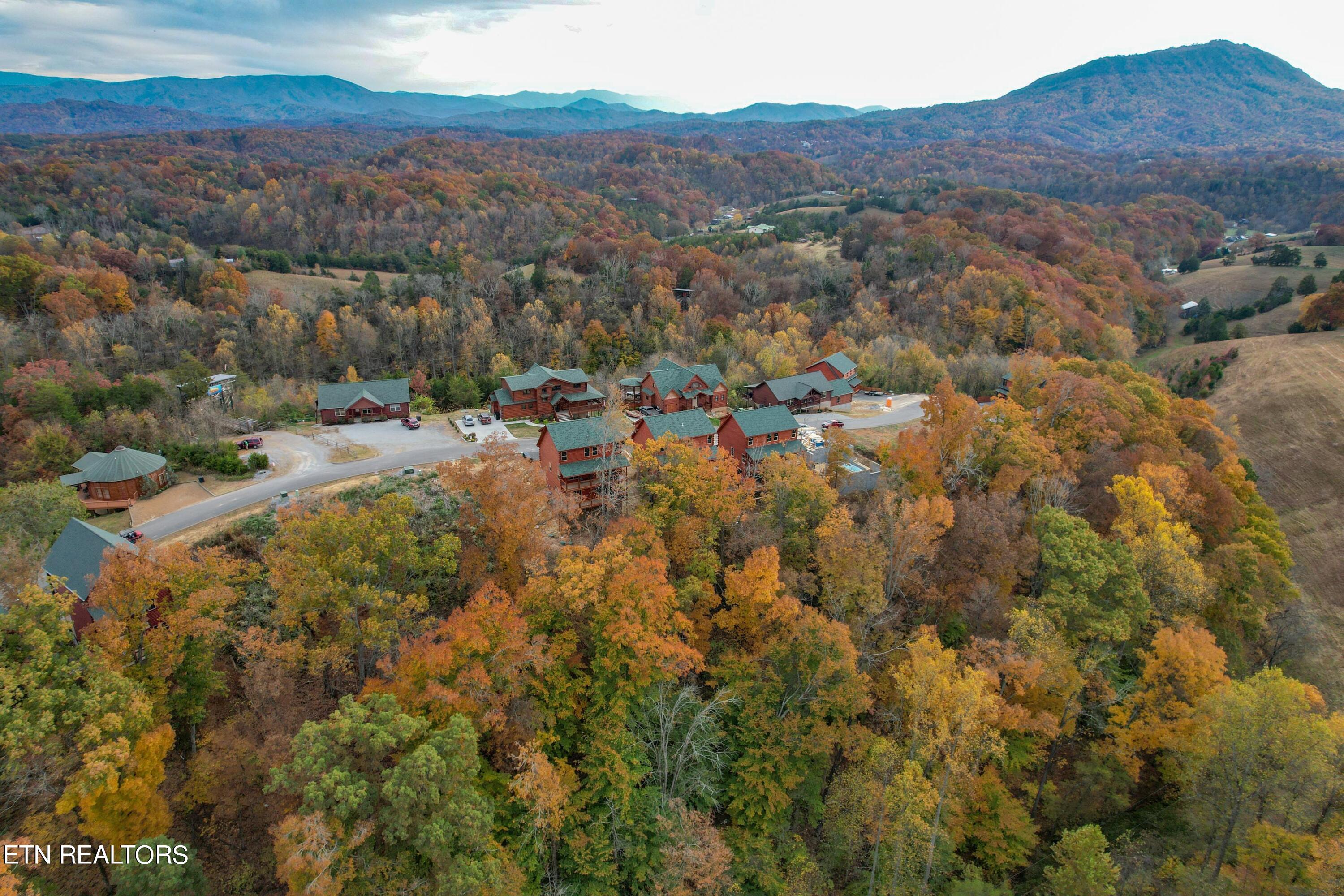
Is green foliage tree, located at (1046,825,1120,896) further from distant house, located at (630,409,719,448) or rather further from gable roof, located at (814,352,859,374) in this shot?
gable roof, located at (814,352,859,374)

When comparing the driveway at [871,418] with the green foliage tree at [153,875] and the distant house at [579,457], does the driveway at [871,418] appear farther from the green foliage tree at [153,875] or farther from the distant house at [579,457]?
the green foliage tree at [153,875]

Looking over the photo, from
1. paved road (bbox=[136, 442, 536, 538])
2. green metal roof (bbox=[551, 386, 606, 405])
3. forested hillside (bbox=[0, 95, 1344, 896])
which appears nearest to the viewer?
forested hillside (bbox=[0, 95, 1344, 896])

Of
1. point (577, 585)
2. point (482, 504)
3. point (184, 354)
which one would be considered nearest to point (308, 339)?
point (184, 354)

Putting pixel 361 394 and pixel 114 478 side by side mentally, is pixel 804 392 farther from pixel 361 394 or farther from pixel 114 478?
pixel 114 478

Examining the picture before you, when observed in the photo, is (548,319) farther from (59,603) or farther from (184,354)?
(59,603)

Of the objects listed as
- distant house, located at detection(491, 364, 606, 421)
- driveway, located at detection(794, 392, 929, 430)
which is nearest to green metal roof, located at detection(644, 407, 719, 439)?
driveway, located at detection(794, 392, 929, 430)

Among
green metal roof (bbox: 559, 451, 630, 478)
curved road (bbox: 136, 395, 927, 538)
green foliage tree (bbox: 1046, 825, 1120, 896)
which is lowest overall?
green foliage tree (bbox: 1046, 825, 1120, 896)

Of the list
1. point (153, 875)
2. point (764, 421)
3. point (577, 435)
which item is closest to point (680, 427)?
point (764, 421)
